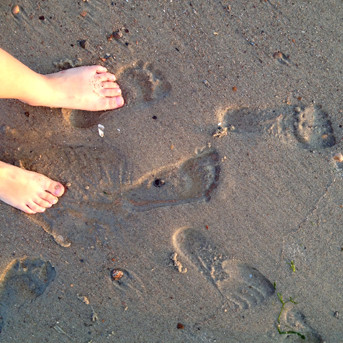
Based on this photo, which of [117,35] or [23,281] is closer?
[117,35]

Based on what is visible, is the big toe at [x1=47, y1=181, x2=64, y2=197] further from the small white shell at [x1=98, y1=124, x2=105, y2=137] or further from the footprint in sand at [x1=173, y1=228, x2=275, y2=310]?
the footprint in sand at [x1=173, y1=228, x2=275, y2=310]

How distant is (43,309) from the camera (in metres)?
2.25

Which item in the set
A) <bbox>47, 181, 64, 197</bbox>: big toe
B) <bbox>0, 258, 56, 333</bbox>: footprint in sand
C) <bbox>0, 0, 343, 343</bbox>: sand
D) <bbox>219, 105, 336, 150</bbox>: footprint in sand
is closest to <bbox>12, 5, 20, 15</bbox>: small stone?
<bbox>0, 0, 343, 343</bbox>: sand

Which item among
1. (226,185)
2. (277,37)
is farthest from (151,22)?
(226,185)

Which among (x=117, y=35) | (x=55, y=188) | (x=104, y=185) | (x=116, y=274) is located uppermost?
(x=117, y=35)

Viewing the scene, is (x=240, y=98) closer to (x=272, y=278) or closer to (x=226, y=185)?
(x=226, y=185)

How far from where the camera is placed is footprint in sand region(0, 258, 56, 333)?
224cm

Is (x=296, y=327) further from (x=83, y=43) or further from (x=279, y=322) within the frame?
(x=83, y=43)

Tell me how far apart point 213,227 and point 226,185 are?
10.7 inches

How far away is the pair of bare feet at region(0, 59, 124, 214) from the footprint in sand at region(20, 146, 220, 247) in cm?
7

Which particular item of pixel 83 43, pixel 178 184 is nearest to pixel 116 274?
pixel 178 184

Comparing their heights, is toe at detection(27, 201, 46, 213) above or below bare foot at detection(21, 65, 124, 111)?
below

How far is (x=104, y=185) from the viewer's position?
221 centimetres

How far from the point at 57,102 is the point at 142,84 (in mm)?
530
